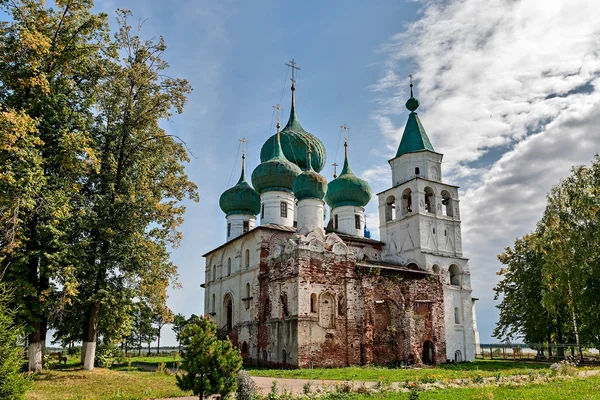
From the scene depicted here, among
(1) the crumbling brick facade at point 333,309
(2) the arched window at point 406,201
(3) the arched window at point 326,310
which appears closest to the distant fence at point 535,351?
(1) the crumbling brick facade at point 333,309

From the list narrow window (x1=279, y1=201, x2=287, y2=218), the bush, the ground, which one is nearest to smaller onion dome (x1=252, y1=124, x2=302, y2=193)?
narrow window (x1=279, y1=201, x2=287, y2=218)

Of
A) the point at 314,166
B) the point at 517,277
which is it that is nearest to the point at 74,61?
the point at 314,166

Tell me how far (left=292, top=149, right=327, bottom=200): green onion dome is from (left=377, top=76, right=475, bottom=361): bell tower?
21.1 ft

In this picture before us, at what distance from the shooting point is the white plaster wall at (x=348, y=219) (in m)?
34.5

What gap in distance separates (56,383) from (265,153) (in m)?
22.6

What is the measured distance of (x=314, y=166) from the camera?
36.1 metres

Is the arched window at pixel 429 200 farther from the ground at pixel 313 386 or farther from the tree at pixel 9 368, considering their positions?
the tree at pixel 9 368

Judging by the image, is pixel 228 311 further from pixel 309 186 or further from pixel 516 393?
pixel 516 393

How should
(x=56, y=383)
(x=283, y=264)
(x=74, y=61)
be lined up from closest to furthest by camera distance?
(x=56, y=383) → (x=74, y=61) → (x=283, y=264)

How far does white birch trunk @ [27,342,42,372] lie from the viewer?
18.5m

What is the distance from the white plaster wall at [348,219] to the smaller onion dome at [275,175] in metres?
4.06

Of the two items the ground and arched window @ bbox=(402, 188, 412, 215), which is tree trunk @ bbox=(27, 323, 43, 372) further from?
arched window @ bbox=(402, 188, 412, 215)

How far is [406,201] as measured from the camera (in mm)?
34094

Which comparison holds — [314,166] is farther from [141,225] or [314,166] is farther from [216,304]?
[141,225]
